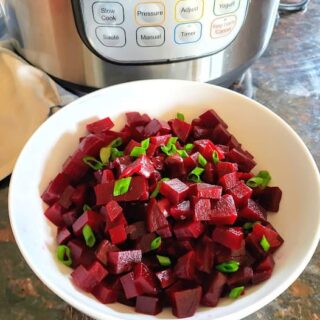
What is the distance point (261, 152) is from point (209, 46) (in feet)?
0.62

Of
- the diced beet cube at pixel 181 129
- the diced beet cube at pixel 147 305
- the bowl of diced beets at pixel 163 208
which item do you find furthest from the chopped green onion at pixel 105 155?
the diced beet cube at pixel 147 305

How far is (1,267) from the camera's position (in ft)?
2.10

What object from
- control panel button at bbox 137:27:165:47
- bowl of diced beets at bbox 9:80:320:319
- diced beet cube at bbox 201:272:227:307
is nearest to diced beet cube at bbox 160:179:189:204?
bowl of diced beets at bbox 9:80:320:319

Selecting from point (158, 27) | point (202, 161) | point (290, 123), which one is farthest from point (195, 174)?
point (290, 123)

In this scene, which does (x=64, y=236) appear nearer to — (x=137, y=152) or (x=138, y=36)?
(x=137, y=152)

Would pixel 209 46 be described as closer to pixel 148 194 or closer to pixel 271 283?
pixel 148 194

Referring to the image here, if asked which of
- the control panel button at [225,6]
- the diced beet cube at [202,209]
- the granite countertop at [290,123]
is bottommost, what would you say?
the granite countertop at [290,123]

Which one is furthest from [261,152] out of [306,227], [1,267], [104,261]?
[1,267]

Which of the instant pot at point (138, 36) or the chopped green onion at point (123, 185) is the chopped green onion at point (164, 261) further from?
the instant pot at point (138, 36)

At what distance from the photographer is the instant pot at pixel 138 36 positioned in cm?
66

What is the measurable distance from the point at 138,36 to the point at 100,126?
15 cm

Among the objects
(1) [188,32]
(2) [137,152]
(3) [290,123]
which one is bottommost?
(3) [290,123]

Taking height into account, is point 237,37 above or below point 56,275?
above

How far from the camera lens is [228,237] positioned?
21.2 inches
